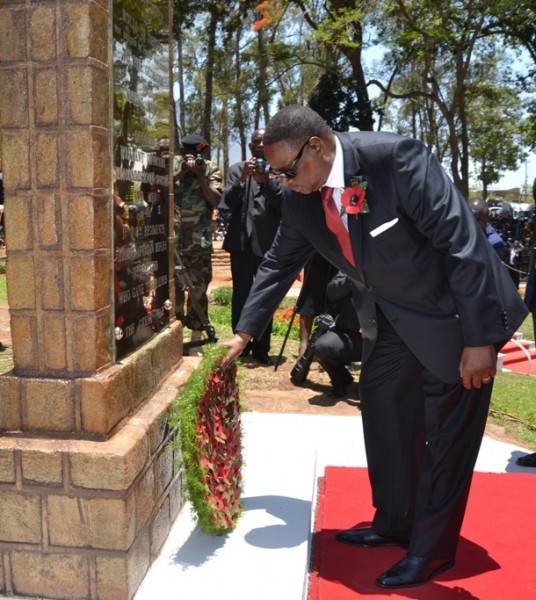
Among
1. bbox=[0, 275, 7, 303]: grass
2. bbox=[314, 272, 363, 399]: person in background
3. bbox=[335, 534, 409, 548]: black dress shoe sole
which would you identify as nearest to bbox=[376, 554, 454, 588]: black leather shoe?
bbox=[335, 534, 409, 548]: black dress shoe sole

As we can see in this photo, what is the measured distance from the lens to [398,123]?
163ft

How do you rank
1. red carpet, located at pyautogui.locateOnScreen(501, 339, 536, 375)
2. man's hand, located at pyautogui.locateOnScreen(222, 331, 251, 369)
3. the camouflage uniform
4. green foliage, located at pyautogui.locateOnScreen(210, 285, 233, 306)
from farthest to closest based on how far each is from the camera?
green foliage, located at pyautogui.locateOnScreen(210, 285, 233, 306), red carpet, located at pyautogui.locateOnScreen(501, 339, 536, 375), the camouflage uniform, man's hand, located at pyautogui.locateOnScreen(222, 331, 251, 369)

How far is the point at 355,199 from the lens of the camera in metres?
2.53

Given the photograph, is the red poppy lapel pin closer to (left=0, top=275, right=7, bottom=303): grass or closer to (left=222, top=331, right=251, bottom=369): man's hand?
(left=222, top=331, right=251, bottom=369): man's hand

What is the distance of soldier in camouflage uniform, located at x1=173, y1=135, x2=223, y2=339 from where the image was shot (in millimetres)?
6590

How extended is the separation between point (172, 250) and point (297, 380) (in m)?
2.76

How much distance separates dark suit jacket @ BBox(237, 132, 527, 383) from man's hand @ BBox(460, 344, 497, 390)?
4 cm

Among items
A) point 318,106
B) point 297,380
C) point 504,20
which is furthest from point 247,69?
point 297,380

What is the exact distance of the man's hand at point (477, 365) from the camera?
2432 millimetres

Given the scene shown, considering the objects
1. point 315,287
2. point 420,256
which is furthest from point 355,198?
point 315,287

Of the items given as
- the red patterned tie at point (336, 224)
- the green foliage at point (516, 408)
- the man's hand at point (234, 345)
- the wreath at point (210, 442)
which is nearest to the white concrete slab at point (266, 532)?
the wreath at point (210, 442)

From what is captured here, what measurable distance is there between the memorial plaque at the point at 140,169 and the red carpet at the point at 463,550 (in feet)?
3.77

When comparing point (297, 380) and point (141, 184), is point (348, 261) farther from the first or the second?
point (297, 380)

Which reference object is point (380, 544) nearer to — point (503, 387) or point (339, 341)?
point (339, 341)
